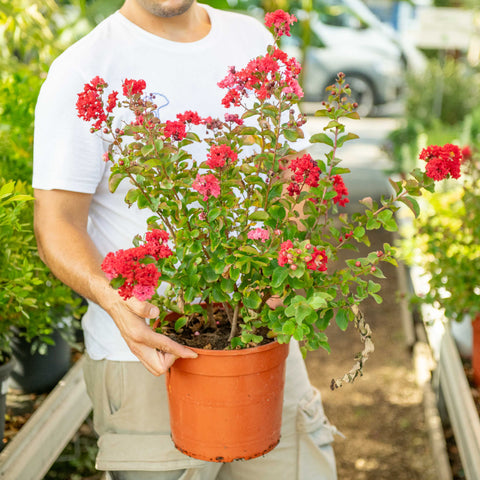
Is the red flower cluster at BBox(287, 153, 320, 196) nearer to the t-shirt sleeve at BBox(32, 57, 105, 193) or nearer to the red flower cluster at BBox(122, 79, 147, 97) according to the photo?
the red flower cluster at BBox(122, 79, 147, 97)

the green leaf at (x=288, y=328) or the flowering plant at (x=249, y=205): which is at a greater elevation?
the flowering plant at (x=249, y=205)

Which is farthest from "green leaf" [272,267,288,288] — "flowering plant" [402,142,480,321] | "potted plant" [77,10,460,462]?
"flowering plant" [402,142,480,321]

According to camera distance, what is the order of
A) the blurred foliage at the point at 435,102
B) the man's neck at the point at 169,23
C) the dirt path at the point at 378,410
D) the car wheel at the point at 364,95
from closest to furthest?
the man's neck at the point at 169,23 → the dirt path at the point at 378,410 → the blurred foliage at the point at 435,102 → the car wheel at the point at 364,95

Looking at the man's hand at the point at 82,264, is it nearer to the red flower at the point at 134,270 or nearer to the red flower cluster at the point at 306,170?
the red flower at the point at 134,270

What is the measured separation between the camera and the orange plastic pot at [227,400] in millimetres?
1292

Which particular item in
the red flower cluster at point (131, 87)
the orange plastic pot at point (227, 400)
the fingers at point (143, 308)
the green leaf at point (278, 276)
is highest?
the red flower cluster at point (131, 87)

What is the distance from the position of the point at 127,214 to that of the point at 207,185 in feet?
1.69

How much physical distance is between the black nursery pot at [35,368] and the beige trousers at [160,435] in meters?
0.93

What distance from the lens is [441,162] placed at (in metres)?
1.22

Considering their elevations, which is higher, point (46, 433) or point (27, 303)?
point (27, 303)

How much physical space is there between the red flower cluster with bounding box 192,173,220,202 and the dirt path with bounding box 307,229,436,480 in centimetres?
212

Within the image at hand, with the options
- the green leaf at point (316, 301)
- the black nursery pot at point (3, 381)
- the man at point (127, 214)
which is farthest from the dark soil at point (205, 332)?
the black nursery pot at point (3, 381)

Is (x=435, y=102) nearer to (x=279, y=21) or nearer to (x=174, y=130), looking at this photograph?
(x=279, y=21)

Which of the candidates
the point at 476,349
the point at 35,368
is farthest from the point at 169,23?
the point at 476,349
